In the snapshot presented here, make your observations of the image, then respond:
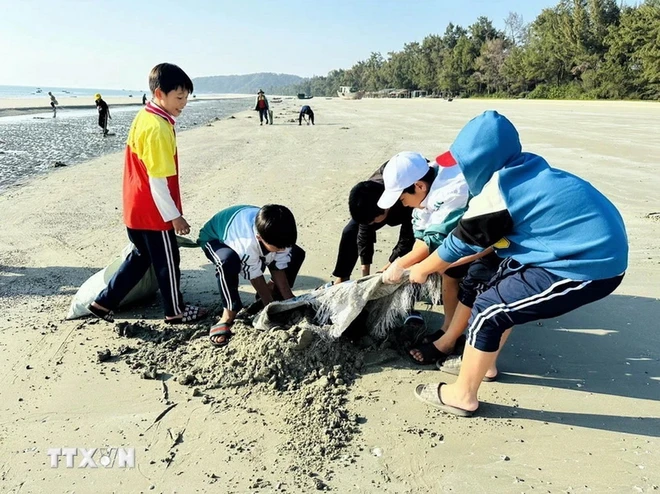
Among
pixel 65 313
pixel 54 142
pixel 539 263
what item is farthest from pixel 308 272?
pixel 54 142

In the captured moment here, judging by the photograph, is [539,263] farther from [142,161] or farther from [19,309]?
[19,309]

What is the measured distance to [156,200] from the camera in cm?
338

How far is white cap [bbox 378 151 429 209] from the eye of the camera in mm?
2877

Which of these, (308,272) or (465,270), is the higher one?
(465,270)

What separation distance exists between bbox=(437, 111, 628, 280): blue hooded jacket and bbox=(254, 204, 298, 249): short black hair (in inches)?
48.5

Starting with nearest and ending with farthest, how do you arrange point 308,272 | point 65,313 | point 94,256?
point 65,313
point 308,272
point 94,256

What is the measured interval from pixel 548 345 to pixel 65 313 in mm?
3578

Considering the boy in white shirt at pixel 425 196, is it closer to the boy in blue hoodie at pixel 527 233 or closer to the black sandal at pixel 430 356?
the black sandal at pixel 430 356

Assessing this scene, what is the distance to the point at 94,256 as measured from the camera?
16.9 ft

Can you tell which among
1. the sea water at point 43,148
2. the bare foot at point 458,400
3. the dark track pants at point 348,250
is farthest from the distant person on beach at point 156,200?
the sea water at point 43,148

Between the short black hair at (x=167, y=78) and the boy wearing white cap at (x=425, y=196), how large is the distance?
1.54 m

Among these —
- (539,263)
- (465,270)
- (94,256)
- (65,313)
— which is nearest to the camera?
(539,263)

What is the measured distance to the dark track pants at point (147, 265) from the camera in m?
3.54

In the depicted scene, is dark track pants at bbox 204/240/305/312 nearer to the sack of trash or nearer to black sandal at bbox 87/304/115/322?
the sack of trash
